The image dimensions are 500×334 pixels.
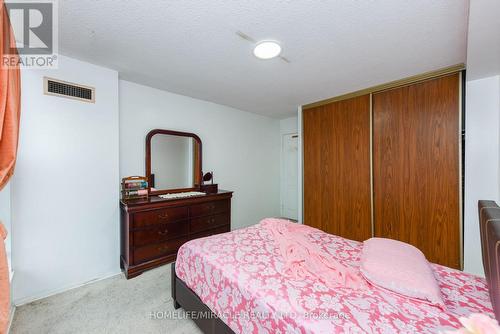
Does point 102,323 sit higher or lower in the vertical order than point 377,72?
lower

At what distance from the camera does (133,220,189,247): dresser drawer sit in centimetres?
241

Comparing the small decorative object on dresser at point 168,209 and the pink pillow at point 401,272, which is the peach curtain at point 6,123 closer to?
the small decorative object on dresser at point 168,209

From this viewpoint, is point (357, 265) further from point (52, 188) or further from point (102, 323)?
point (52, 188)

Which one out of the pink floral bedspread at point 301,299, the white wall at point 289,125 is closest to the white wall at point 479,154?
the pink floral bedspread at point 301,299

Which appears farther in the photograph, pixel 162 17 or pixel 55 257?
pixel 55 257

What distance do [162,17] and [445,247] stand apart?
3.65 meters

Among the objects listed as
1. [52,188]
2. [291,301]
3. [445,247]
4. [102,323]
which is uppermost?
[52,188]

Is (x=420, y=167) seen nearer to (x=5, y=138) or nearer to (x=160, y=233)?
(x=160, y=233)

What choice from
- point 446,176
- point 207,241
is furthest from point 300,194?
point 207,241

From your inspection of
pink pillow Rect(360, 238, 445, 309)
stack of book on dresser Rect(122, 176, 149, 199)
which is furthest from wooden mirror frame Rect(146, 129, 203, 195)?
pink pillow Rect(360, 238, 445, 309)

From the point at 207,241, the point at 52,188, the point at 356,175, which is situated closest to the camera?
the point at 207,241

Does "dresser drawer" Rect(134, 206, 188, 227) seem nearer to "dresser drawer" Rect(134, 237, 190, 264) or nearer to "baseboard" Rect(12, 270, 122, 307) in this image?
"dresser drawer" Rect(134, 237, 190, 264)

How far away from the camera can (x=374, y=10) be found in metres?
1.48

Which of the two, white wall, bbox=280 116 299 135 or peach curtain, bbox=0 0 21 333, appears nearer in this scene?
peach curtain, bbox=0 0 21 333
